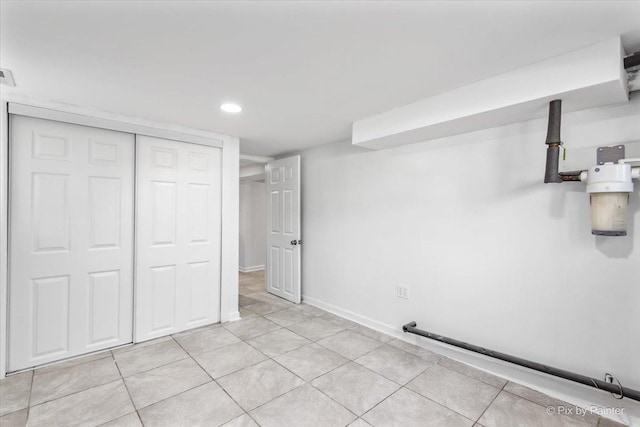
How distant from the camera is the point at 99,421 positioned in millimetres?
1814

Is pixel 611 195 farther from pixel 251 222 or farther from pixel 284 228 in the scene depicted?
pixel 251 222

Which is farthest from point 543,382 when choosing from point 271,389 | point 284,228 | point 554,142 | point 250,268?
point 250,268

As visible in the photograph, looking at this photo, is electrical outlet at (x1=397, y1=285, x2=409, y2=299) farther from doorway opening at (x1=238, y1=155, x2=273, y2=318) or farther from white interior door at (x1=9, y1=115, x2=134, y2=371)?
doorway opening at (x1=238, y1=155, x2=273, y2=318)

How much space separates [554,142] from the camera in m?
1.87

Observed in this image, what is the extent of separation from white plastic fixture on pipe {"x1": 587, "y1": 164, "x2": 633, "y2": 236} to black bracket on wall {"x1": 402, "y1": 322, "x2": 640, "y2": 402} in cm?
92

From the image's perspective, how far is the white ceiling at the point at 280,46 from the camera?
1.34m

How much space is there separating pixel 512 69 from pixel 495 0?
749mm

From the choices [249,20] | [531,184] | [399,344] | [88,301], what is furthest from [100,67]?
[399,344]

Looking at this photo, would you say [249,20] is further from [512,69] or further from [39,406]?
[39,406]

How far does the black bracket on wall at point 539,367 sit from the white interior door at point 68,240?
283cm

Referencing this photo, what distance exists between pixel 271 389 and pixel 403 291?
1.57 m

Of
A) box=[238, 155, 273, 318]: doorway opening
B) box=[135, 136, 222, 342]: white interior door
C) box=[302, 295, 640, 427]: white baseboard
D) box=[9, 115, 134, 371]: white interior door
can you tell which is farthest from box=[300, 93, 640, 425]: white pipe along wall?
box=[238, 155, 273, 318]: doorway opening

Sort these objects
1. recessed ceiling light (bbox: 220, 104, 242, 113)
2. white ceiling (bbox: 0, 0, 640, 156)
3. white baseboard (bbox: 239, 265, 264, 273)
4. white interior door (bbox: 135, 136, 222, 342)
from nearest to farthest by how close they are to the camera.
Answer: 1. white ceiling (bbox: 0, 0, 640, 156)
2. recessed ceiling light (bbox: 220, 104, 242, 113)
3. white interior door (bbox: 135, 136, 222, 342)
4. white baseboard (bbox: 239, 265, 264, 273)

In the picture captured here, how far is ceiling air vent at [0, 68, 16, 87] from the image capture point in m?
1.90
